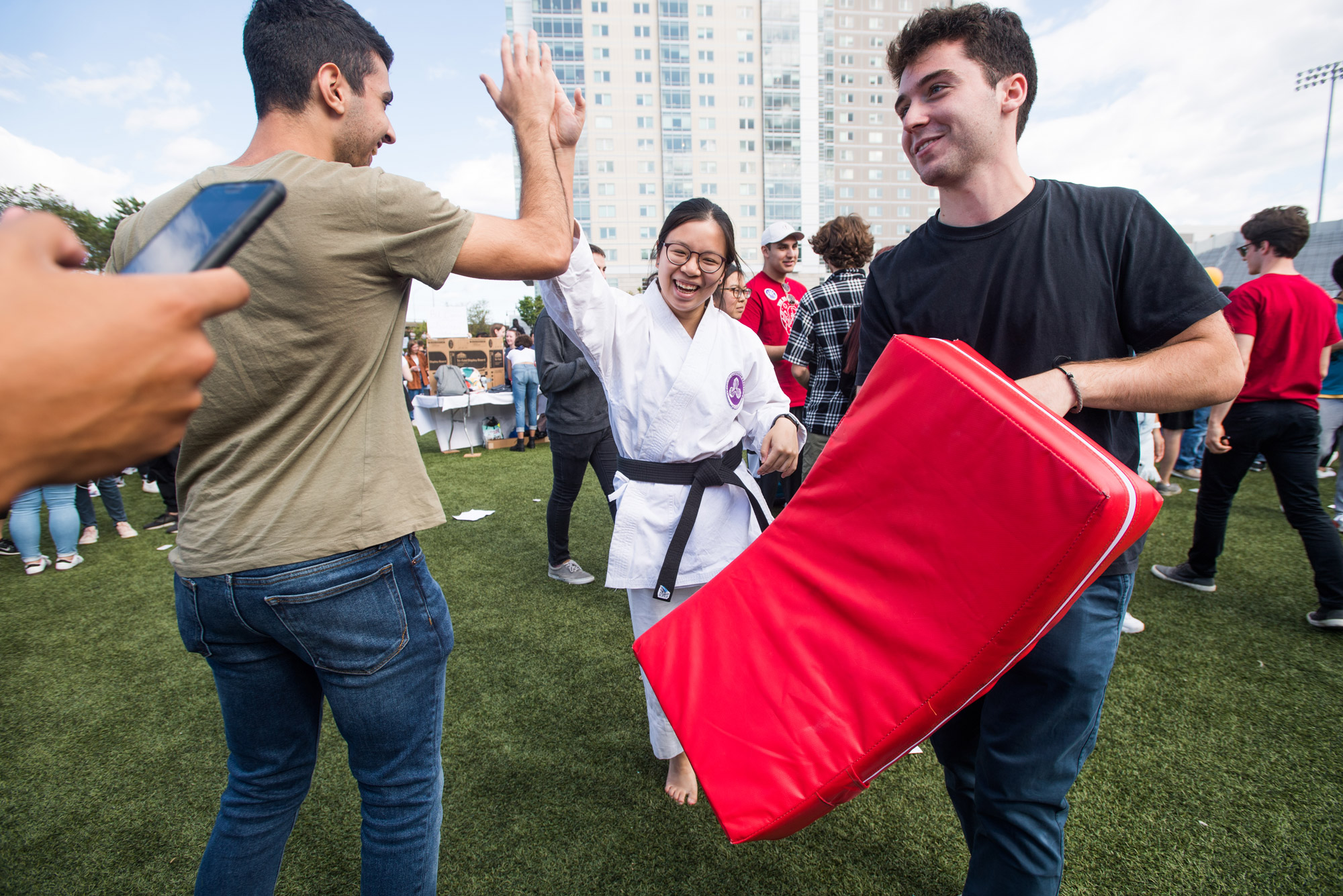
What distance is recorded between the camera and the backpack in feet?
30.6

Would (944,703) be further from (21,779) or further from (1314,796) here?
(21,779)

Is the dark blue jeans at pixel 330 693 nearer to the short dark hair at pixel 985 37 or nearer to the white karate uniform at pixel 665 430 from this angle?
the white karate uniform at pixel 665 430

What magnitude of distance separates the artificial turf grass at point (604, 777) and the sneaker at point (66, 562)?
98cm

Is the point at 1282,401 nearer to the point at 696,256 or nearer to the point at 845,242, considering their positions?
the point at 845,242

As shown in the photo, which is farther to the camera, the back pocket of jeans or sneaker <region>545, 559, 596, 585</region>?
sneaker <region>545, 559, 596, 585</region>

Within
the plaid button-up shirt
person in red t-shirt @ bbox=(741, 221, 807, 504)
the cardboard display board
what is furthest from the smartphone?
the cardboard display board

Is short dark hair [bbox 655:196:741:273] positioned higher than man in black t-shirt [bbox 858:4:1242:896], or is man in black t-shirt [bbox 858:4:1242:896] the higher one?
short dark hair [bbox 655:196:741:273]

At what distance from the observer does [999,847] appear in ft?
4.33

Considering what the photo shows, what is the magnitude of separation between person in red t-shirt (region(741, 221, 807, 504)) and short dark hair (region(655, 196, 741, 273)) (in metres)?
2.26

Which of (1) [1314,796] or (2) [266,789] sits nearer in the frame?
(2) [266,789]

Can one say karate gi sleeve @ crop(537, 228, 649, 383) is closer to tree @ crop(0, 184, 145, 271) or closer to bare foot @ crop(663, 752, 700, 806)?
bare foot @ crop(663, 752, 700, 806)

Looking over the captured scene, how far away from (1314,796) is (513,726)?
115 inches

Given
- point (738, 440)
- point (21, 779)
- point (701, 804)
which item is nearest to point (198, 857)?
point (21, 779)

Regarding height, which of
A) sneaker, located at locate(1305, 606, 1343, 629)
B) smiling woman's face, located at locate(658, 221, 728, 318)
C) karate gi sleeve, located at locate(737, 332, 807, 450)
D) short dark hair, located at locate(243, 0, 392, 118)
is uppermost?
short dark hair, located at locate(243, 0, 392, 118)
